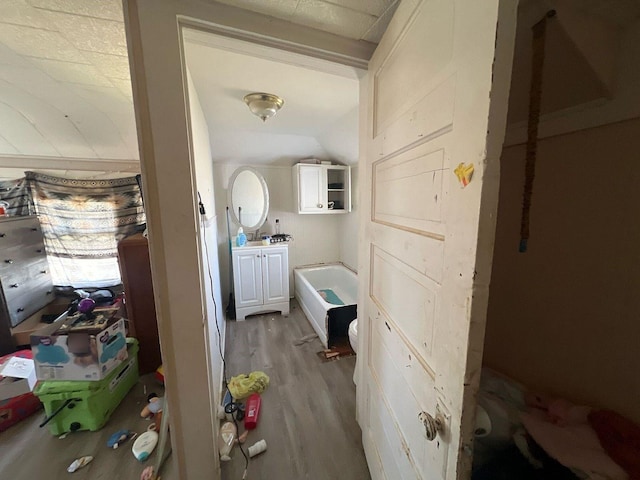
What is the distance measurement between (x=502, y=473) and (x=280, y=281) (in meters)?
2.52

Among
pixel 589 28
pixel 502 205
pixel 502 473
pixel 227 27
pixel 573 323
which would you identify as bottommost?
pixel 502 473

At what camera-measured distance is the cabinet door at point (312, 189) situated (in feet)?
9.86

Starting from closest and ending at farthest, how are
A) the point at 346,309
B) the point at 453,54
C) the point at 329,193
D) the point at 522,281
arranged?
the point at 453,54 → the point at 522,281 → the point at 346,309 → the point at 329,193

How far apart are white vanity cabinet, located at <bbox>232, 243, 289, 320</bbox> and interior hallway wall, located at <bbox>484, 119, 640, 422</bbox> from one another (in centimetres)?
234

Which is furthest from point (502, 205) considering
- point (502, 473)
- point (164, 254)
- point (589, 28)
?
point (164, 254)

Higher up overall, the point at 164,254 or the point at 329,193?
the point at 329,193

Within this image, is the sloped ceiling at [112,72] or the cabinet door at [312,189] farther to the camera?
the cabinet door at [312,189]

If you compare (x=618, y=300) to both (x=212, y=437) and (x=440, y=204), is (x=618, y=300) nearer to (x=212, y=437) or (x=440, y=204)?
(x=440, y=204)

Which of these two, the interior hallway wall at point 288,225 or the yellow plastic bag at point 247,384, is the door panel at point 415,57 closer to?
the yellow plastic bag at point 247,384

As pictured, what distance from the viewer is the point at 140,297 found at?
191 cm

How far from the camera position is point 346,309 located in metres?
2.34

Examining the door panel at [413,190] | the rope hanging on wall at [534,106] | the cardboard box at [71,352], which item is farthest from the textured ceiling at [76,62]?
the cardboard box at [71,352]

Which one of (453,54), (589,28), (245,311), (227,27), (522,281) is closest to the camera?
(453,54)

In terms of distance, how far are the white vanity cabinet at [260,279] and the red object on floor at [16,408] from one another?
5.28 feet
